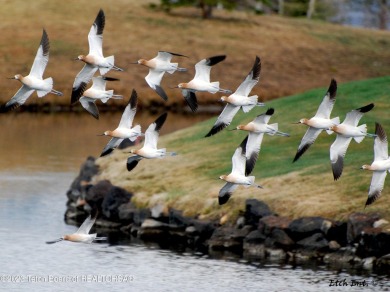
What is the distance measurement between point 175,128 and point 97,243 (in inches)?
1187

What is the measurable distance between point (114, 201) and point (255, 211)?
623 centimetres

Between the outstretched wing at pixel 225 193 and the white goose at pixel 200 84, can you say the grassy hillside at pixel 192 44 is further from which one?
the white goose at pixel 200 84

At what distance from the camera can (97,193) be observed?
135 feet

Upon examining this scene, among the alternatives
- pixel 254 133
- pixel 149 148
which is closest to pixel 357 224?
pixel 254 133

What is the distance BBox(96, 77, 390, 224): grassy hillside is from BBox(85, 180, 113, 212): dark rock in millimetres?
525

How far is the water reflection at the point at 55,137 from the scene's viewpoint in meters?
53.4

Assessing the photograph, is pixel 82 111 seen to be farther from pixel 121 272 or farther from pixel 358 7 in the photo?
pixel 358 7

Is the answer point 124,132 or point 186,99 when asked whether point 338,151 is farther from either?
point 124,132

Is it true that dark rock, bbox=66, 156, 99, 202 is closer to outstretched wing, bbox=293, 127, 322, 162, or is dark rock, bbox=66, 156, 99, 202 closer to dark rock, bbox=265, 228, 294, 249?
dark rock, bbox=265, 228, 294, 249

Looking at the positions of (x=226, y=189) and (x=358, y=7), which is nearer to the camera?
(x=226, y=189)

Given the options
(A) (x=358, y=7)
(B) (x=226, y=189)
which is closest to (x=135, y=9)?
(A) (x=358, y=7)

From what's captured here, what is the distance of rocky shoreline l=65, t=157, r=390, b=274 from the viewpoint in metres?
32.2

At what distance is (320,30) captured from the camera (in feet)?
344

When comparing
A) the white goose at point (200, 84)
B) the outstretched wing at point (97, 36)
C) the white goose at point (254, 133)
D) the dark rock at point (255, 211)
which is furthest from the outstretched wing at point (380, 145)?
the dark rock at point (255, 211)
